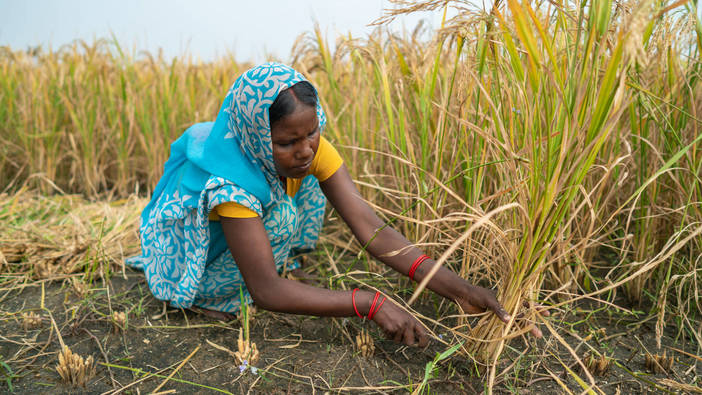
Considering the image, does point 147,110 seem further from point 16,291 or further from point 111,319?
point 111,319

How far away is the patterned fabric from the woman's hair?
0.05 feet

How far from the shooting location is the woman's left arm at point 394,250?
112 cm

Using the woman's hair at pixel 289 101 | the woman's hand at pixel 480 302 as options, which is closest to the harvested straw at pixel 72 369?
the woman's hair at pixel 289 101

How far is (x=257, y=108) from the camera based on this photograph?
1.17 metres

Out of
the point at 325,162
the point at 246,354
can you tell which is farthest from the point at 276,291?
the point at 325,162

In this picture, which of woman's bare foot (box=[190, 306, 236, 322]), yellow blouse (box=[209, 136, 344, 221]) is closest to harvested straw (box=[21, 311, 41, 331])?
woman's bare foot (box=[190, 306, 236, 322])

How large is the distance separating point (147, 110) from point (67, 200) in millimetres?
753

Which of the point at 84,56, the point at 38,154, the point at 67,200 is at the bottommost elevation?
the point at 67,200

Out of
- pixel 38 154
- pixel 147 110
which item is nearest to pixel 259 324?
pixel 147 110

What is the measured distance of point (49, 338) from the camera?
1388mm

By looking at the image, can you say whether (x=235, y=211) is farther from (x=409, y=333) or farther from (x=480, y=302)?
(x=480, y=302)

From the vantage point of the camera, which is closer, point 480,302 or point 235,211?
point 480,302

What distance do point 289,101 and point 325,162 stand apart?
1.09 ft

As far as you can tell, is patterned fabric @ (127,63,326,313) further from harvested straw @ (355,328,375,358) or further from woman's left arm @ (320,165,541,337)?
harvested straw @ (355,328,375,358)
